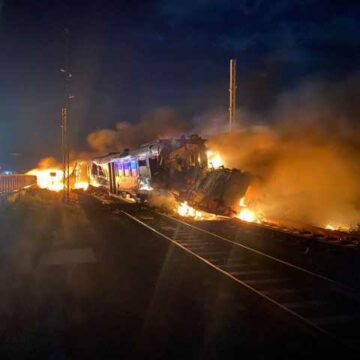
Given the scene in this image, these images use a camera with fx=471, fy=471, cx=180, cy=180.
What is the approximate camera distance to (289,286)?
29.2ft

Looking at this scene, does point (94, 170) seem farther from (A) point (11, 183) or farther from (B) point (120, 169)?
(B) point (120, 169)

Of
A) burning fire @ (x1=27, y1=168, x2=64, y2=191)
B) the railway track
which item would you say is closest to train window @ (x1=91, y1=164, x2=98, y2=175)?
burning fire @ (x1=27, y1=168, x2=64, y2=191)

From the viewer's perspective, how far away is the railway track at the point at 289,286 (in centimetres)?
667

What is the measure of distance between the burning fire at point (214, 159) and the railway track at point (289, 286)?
365 inches

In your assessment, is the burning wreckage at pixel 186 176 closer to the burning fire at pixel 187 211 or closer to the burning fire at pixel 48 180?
the burning fire at pixel 187 211

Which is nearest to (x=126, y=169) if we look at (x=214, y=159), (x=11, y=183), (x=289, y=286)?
(x=214, y=159)

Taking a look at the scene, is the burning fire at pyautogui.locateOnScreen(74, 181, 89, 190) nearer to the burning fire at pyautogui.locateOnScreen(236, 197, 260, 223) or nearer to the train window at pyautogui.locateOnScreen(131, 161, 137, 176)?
the train window at pyautogui.locateOnScreen(131, 161, 137, 176)

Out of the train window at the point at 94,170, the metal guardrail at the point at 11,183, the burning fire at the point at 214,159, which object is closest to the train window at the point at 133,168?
the burning fire at the point at 214,159

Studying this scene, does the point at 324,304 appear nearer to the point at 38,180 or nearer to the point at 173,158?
the point at 173,158

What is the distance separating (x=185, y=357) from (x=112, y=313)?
6.73 feet

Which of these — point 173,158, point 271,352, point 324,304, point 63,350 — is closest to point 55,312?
point 63,350

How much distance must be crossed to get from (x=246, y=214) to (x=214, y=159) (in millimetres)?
3873

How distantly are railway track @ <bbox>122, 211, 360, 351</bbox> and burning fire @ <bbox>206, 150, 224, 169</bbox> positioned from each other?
9270 mm

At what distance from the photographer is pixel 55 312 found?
735 centimetres
